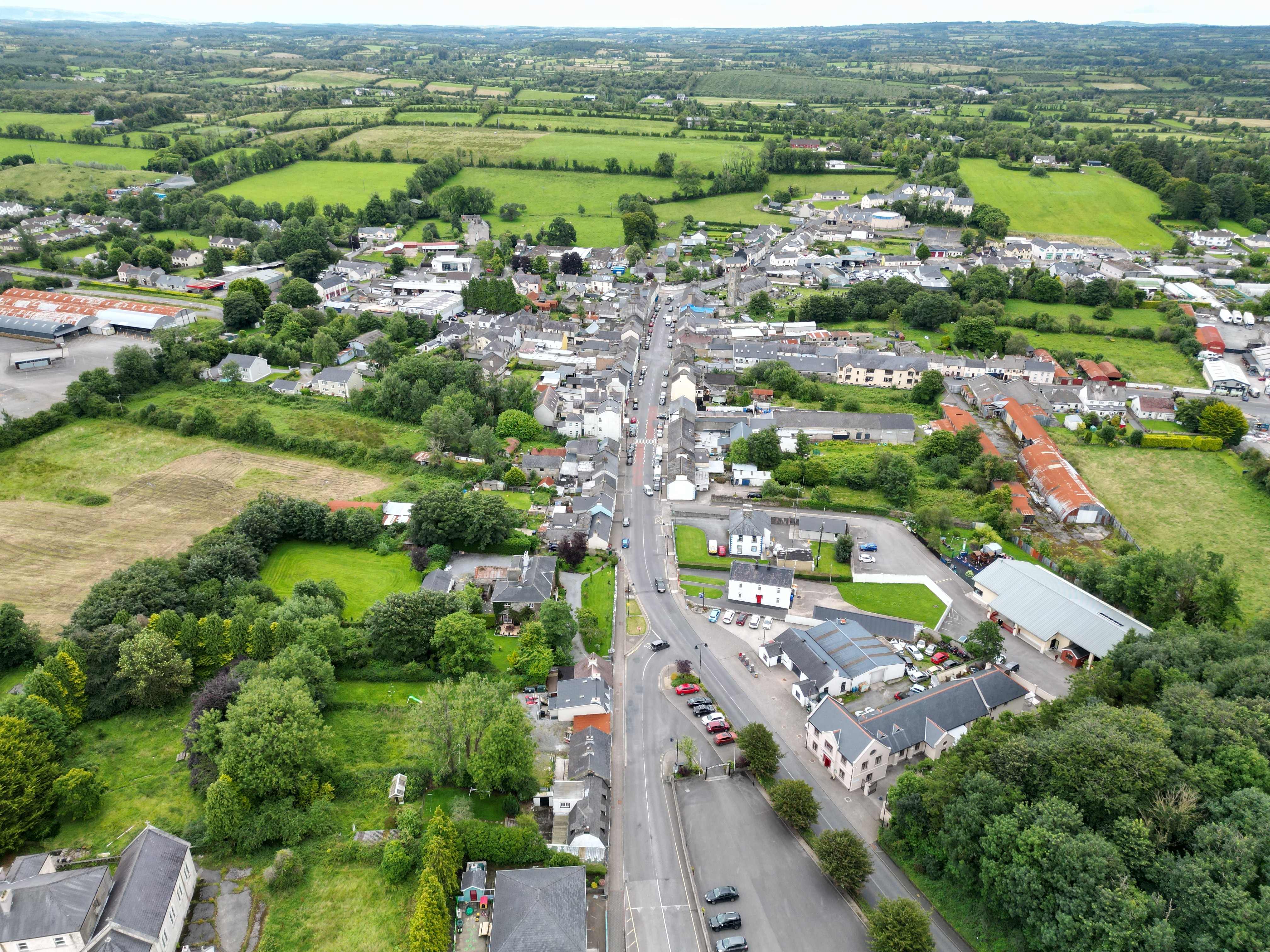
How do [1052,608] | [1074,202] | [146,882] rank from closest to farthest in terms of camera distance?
[146,882] < [1052,608] < [1074,202]

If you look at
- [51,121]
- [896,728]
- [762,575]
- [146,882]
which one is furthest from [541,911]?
[51,121]

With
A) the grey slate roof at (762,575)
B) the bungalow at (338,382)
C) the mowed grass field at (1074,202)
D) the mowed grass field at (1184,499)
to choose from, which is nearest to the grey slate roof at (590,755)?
the grey slate roof at (762,575)

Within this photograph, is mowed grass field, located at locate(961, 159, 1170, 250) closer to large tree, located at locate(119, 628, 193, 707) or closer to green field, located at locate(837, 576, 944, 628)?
green field, located at locate(837, 576, 944, 628)

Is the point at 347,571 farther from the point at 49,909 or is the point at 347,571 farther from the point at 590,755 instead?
the point at 49,909

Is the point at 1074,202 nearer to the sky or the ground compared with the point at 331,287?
nearer to the sky

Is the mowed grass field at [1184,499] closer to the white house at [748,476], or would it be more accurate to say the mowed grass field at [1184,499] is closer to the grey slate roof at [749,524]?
the white house at [748,476]

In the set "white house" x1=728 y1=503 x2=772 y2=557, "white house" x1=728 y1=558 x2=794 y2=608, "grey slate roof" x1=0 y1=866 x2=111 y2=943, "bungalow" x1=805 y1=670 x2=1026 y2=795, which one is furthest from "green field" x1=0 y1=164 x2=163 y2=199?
"bungalow" x1=805 y1=670 x2=1026 y2=795
